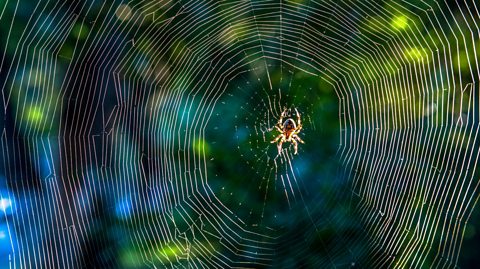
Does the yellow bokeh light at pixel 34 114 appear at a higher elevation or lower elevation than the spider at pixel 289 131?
lower

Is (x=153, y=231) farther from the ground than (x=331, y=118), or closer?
closer

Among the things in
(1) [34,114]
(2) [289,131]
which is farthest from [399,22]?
(1) [34,114]

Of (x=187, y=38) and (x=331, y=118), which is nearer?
(x=187, y=38)

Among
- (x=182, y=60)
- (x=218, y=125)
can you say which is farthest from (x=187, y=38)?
(x=218, y=125)

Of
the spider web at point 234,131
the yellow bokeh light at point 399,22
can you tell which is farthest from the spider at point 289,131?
the yellow bokeh light at point 399,22

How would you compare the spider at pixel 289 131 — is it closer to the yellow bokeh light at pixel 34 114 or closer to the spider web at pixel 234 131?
the spider web at pixel 234 131

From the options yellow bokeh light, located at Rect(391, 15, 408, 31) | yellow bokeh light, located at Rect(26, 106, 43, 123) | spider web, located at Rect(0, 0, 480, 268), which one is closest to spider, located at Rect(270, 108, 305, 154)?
spider web, located at Rect(0, 0, 480, 268)

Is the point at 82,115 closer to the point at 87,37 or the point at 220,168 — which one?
A: the point at 87,37

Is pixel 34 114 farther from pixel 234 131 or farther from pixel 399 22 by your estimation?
pixel 399 22
